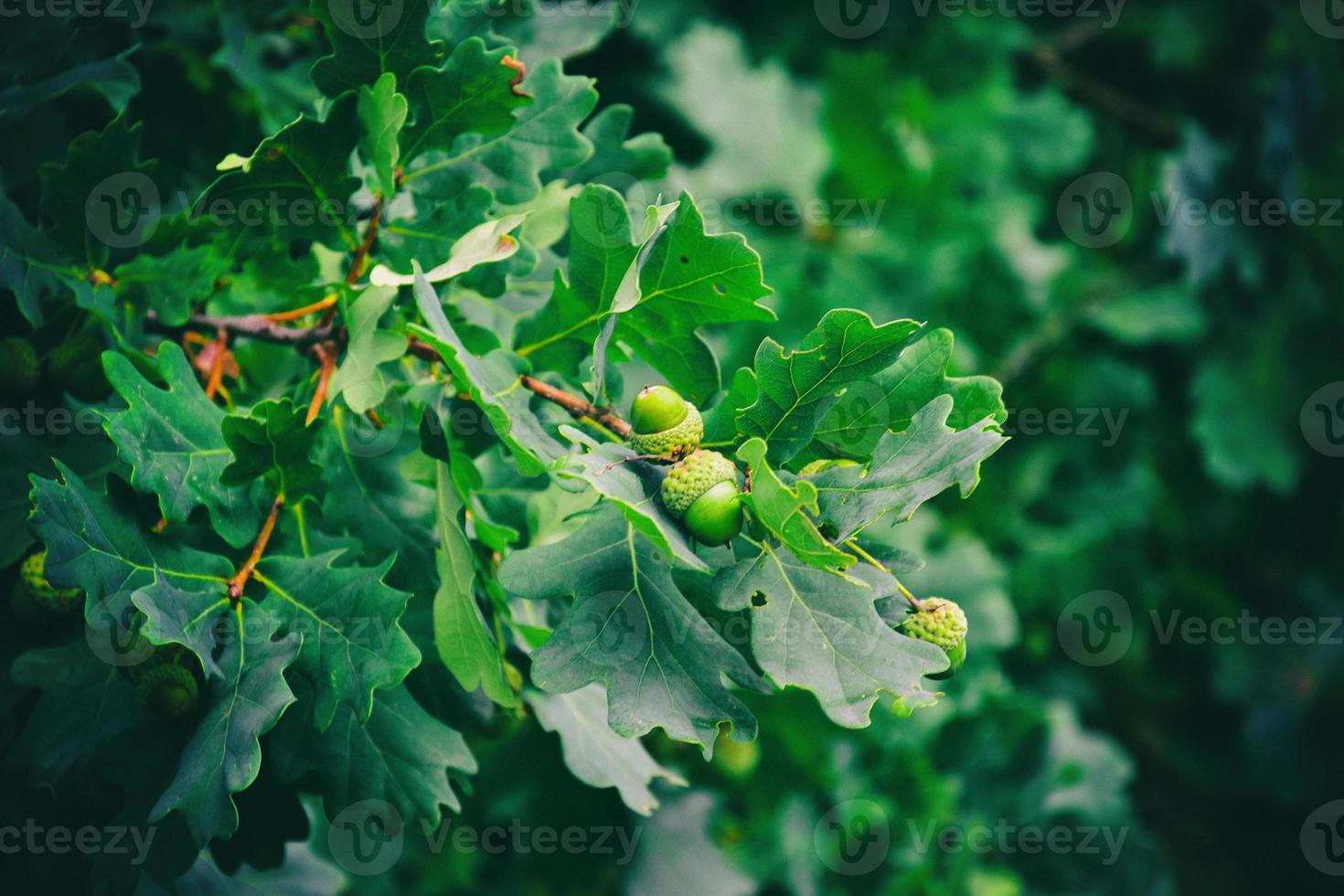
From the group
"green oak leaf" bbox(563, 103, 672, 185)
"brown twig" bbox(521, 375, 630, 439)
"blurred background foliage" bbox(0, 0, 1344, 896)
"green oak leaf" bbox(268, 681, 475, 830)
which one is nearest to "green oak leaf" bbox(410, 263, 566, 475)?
"brown twig" bbox(521, 375, 630, 439)

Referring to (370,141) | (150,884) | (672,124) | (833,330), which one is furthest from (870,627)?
(672,124)

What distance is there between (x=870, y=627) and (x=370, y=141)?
1.69ft

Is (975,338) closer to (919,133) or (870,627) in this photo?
(919,133)

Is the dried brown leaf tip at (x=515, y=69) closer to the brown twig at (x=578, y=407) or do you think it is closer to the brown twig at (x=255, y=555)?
the brown twig at (x=578, y=407)

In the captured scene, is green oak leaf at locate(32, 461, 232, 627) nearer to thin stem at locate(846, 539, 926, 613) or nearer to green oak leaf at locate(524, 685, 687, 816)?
green oak leaf at locate(524, 685, 687, 816)

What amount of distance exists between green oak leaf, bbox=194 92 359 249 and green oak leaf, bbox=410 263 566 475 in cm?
18

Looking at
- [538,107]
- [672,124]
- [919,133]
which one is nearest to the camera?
[538,107]

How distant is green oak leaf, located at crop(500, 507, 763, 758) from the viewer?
668 mm

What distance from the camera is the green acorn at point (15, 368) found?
83 cm

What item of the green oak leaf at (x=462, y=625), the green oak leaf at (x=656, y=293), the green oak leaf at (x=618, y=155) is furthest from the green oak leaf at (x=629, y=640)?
the green oak leaf at (x=618, y=155)

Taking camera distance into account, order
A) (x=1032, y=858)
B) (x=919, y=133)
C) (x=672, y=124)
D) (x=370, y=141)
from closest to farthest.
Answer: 1. (x=370, y=141)
2. (x=1032, y=858)
3. (x=672, y=124)
4. (x=919, y=133)

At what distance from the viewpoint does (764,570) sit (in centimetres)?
68

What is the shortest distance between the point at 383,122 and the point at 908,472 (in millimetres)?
455

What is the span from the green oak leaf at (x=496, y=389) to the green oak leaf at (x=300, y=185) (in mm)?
183
